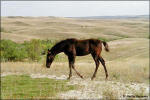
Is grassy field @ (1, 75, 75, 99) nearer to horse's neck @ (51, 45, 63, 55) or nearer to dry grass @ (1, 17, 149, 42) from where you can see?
horse's neck @ (51, 45, 63, 55)

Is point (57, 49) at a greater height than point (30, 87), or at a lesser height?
greater

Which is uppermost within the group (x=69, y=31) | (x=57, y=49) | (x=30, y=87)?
(x=69, y=31)

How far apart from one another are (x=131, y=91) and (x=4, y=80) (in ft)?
17.5

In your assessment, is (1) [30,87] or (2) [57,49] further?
(2) [57,49]

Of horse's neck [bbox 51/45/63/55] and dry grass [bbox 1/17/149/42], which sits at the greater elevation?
dry grass [bbox 1/17/149/42]

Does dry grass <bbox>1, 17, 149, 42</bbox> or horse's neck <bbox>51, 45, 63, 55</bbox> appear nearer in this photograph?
horse's neck <bbox>51, 45, 63, 55</bbox>

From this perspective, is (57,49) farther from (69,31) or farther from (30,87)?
(69,31)

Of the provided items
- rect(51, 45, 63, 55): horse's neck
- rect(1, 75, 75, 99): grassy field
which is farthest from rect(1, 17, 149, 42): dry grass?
rect(1, 75, 75, 99): grassy field

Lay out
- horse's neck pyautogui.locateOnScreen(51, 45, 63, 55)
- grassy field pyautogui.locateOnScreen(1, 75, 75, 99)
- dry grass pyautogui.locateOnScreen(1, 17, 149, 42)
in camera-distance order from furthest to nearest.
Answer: dry grass pyautogui.locateOnScreen(1, 17, 149, 42) → horse's neck pyautogui.locateOnScreen(51, 45, 63, 55) → grassy field pyautogui.locateOnScreen(1, 75, 75, 99)

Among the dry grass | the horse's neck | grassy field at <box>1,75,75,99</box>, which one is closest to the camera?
grassy field at <box>1,75,75,99</box>

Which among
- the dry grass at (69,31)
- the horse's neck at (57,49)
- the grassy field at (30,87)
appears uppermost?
the dry grass at (69,31)

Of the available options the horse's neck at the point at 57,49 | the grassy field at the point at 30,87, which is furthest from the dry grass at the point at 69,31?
the grassy field at the point at 30,87

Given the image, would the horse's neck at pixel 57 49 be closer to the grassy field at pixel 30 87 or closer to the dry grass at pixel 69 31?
the grassy field at pixel 30 87

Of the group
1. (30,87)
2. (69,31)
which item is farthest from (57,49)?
(69,31)
